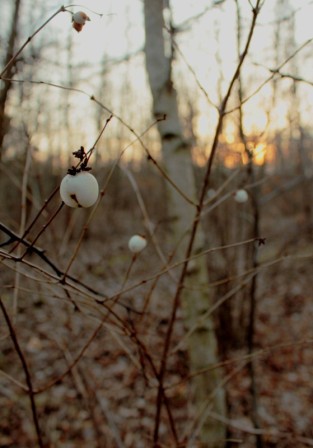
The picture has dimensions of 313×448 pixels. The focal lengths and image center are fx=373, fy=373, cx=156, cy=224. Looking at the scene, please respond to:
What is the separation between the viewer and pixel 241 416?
3.04 meters

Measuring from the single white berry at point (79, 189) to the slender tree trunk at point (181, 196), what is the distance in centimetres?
125

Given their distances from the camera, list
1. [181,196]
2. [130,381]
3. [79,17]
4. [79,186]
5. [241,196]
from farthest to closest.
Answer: [130,381] → [181,196] → [241,196] → [79,17] → [79,186]

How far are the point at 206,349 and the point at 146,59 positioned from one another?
1616 millimetres

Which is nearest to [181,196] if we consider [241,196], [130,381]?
[241,196]

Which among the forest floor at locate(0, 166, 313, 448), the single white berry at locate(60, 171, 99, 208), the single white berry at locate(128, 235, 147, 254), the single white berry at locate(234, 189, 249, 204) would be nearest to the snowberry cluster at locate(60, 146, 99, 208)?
the single white berry at locate(60, 171, 99, 208)

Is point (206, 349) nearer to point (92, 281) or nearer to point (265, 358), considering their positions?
point (265, 358)

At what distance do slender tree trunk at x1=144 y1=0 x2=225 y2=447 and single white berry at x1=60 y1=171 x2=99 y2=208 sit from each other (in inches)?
49.1

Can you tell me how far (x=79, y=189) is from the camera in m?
0.70

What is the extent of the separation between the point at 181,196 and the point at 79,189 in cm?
133

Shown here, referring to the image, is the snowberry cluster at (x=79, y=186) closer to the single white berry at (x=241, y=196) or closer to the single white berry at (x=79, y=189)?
the single white berry at (x=79, y=189)

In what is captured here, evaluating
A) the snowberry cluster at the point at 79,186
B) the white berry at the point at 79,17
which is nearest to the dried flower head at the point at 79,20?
the white berry at the point at 79,17

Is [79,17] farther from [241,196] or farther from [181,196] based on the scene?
[181,196]

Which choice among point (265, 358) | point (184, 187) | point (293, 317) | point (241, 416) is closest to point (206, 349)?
point (184, 187)

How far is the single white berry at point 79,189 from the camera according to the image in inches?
27.3
